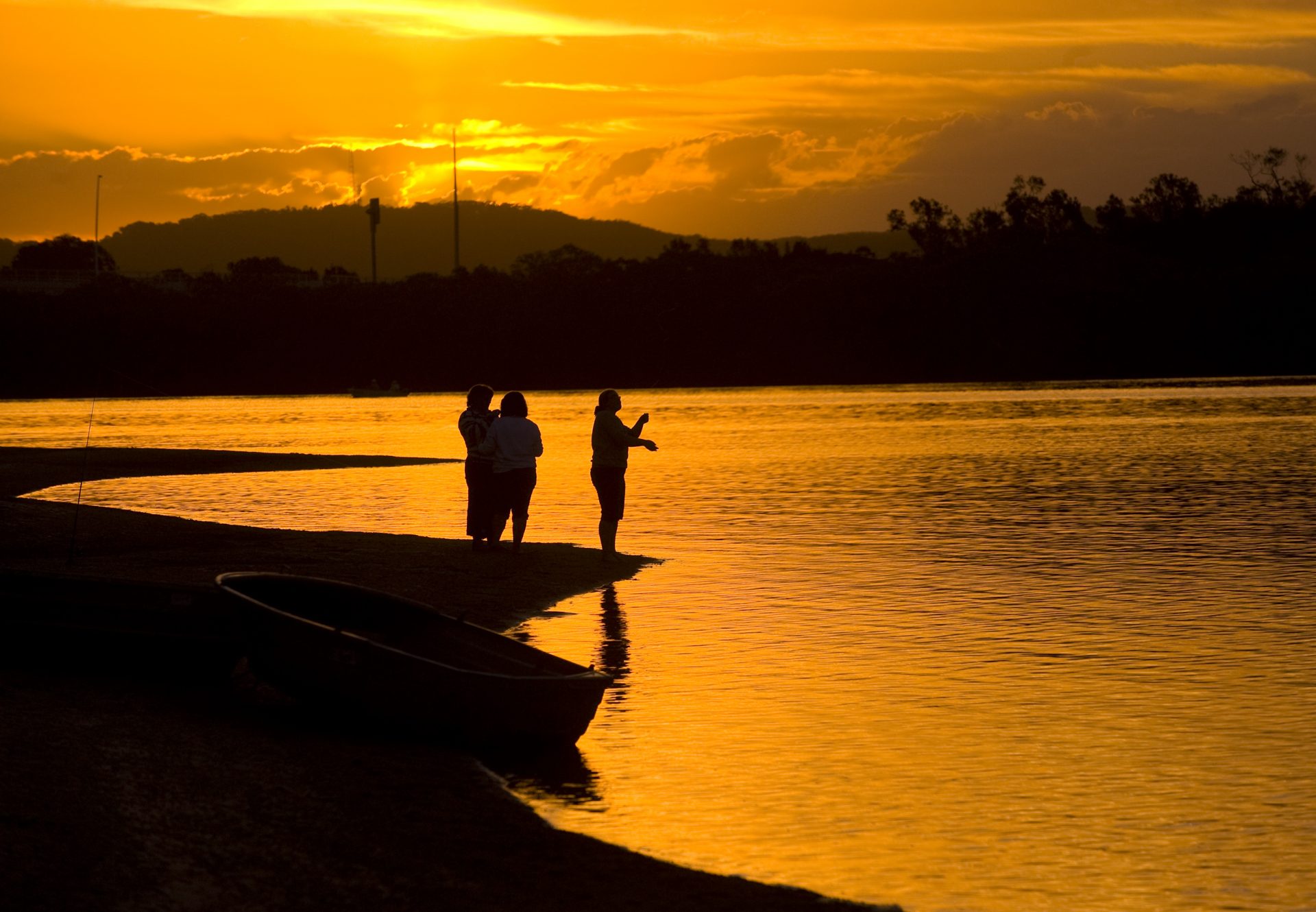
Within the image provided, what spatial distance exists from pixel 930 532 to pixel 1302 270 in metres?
125

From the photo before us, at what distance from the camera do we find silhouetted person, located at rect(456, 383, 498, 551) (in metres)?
18.7

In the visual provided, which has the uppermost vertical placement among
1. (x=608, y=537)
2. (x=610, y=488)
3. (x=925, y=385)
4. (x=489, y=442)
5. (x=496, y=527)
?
(x=925, y=385)

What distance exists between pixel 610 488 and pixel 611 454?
536 millimetres

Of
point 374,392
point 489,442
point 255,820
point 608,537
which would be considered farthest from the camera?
point 374,392

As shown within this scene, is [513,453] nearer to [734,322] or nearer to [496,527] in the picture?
[496,527]

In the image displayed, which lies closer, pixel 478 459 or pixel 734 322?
pixel 478 459

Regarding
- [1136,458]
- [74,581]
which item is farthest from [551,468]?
[74,581]

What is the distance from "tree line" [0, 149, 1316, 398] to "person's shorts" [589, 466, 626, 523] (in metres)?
122

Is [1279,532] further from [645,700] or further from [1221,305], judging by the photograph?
[1221,305]

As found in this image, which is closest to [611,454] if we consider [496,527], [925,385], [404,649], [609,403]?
[609,403]

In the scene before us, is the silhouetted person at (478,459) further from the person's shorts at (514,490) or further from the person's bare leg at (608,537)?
the person's bare leg at (608,537)

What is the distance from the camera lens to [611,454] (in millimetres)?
19188

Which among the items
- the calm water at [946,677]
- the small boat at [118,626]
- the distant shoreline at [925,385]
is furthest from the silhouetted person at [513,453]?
the distant shoreline at [925,385]

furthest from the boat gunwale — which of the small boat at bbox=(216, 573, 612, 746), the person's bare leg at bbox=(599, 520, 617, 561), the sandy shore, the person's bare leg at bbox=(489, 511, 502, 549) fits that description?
the person's bare leg at bbox=(599, 520, 617, 561)
